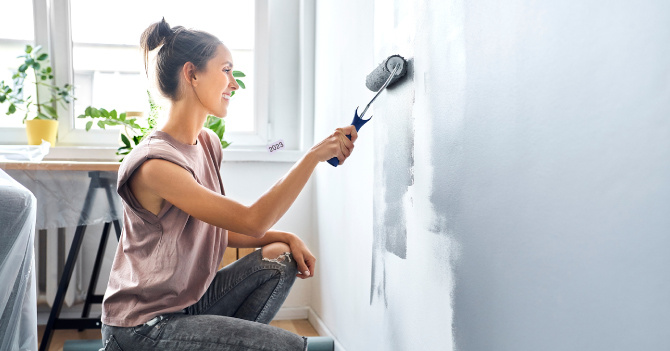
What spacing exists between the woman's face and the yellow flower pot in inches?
51.9

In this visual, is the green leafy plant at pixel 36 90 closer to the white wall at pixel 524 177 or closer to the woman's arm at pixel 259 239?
the woman's arm at pixel 259 239

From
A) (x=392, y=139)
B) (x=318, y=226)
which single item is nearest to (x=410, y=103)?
(x=392, y=139)

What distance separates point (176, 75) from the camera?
1.26 metres

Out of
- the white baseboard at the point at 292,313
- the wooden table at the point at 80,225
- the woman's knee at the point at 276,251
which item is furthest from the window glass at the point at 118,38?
the woman's knee at the point at 276,251

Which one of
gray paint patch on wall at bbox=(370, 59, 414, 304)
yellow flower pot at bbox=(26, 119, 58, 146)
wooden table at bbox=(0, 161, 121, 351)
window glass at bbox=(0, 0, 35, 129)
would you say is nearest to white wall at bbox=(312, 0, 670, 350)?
gray paint patch on wall at bbox=(370, 59, 414, 304)

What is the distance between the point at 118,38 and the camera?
2479 millimetres

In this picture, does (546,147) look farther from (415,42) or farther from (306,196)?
(306,196)

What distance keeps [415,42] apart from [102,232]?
65.0 inches

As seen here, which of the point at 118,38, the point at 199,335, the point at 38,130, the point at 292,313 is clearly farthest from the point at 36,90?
the point at 199,335

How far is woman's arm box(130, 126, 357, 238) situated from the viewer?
42.8 inches

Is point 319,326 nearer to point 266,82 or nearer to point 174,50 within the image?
point 266,82

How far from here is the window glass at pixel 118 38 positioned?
245 cm

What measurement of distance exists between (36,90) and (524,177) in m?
2.25

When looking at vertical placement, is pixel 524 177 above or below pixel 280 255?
above
